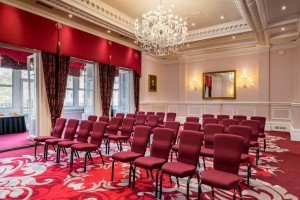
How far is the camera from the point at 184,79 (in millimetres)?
12078

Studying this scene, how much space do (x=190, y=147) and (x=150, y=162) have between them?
0.66 metres

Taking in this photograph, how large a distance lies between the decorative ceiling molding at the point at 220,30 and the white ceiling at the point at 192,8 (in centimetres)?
29

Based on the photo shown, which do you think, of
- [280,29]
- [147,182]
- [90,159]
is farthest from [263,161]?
[280,29]

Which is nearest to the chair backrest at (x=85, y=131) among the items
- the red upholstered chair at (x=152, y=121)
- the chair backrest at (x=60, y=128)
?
the chair backrest at (x=60, y=128)

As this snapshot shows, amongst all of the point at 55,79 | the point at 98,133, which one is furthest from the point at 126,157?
the point at 55,79

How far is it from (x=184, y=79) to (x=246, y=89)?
10.8 ft

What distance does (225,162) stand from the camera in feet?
9.93

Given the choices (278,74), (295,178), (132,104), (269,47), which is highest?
(269,47)

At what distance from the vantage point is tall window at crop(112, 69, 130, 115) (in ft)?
33.0

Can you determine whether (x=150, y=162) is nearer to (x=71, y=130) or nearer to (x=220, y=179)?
(x=220, y=179)

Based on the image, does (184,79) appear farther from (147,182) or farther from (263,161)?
(147,182)

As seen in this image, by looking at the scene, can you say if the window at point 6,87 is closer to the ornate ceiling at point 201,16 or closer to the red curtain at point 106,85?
the red curtain at point 106,85

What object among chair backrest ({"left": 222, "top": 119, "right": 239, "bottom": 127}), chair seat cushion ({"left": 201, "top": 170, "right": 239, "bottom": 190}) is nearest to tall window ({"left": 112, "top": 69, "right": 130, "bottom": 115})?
chair backrest ({"left": 222, "top": 119, "right": 239, "bottom": 127})

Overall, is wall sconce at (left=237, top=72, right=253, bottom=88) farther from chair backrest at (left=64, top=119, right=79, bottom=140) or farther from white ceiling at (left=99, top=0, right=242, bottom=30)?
chair backrest at (left=64, top=119, right=79, bottom=140)
